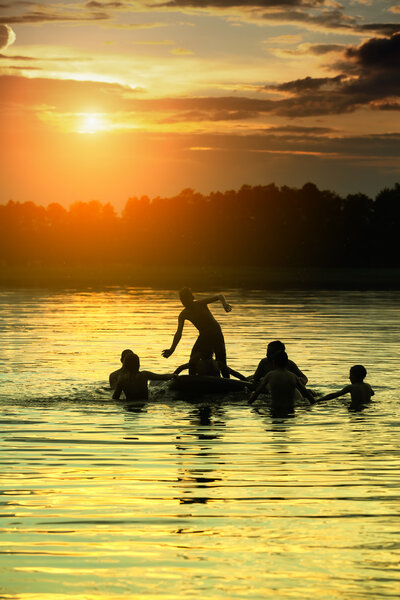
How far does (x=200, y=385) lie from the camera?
56.4 ft

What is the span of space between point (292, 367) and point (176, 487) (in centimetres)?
756

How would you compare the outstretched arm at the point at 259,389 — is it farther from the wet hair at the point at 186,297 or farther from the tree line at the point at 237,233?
the tree line at the point at 237,233

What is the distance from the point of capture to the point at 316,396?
57.8ft

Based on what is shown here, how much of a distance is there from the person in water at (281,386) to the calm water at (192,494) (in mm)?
327

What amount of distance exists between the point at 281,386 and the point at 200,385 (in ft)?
5.72

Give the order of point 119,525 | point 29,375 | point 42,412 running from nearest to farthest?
1. point 119,525
2. point 42,412
3. point 29,375

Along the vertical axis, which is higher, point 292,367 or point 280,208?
point 280,208

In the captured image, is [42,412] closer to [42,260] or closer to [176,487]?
[176,487]

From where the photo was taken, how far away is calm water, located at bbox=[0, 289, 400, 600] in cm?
707

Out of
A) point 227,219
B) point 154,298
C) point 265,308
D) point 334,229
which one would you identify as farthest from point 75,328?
point 227,219

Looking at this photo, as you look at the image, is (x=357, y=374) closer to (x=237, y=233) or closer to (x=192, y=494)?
(x=192, y=494)

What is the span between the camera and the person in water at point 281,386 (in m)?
16.0

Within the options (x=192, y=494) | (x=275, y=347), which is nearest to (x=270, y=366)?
(x=275, y=347)

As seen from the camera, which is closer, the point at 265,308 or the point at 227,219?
the point at 265,308
